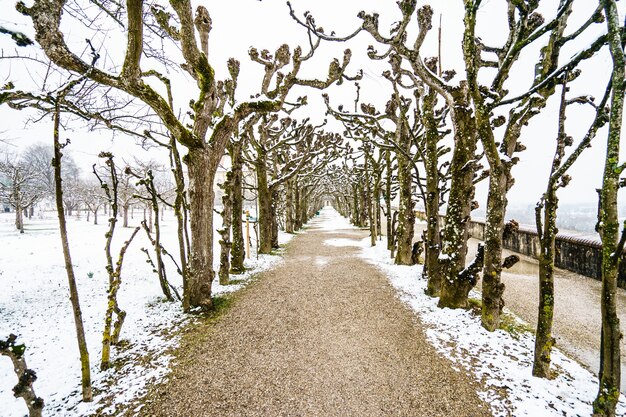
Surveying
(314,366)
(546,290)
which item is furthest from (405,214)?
(314,366)

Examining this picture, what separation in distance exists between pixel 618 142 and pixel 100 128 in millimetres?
8324

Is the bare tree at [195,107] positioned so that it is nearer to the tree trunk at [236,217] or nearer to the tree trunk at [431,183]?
the tree trunk at [236,217]

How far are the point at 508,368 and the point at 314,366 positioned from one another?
253 cm

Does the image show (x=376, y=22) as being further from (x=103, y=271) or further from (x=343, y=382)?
(x=103, y=271)

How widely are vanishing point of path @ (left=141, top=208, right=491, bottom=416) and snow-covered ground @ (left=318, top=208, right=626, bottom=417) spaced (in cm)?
22

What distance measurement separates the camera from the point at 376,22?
17.5ft

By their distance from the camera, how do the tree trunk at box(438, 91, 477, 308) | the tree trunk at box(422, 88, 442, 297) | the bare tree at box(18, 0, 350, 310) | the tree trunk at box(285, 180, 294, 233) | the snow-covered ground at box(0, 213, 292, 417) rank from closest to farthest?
the snow-covered ground at box(0, 213, 292, 417)
the bare tree at box(18, 0, 350, 310)
the tree trunk at box(438, 91, 477, 308)
the tree trunk at box(422, 88, 442, 297)
the tree trunk at box(285, 180, 294, 233)

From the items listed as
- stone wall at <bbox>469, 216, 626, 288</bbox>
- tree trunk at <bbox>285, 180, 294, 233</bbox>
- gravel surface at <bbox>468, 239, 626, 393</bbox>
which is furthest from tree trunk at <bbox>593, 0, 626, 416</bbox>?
tree trunk at <bbox>285, 180, 294, 233</bbox>

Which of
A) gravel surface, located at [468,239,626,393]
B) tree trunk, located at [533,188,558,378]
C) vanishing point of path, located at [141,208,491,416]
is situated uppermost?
tree trunk, located at [533,188,558,378]

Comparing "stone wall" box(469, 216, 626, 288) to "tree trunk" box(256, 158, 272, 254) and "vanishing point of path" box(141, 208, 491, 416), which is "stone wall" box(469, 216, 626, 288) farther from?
"tree trunk" box(256, 158, 272, 254)

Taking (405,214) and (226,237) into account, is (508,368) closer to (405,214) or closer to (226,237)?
(405,214)

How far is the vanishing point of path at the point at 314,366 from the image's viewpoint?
2.88 m

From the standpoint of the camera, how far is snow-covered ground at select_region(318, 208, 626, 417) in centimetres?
274

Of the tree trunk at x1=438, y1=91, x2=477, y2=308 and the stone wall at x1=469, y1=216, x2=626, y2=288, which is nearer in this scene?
the tree trunk at x1=438, y1=91, x2=477, y2=308
